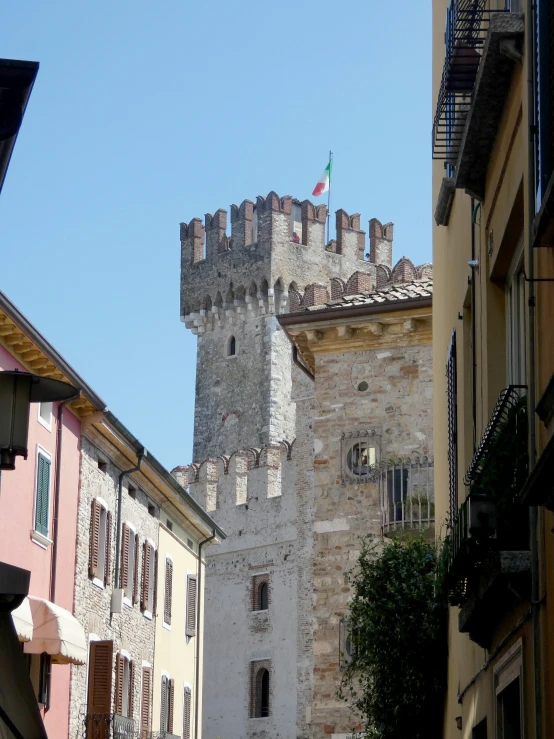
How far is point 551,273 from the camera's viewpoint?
630 centimetres

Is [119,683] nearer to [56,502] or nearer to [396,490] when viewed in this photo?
[56,502]

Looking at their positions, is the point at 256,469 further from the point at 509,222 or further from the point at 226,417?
the point at 509,222

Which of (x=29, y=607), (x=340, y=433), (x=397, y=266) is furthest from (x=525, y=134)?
(x=397, y=266)

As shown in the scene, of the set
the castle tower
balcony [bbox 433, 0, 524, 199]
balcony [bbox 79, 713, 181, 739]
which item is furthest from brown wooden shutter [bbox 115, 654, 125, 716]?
the castle tower

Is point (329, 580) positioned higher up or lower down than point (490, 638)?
higher up

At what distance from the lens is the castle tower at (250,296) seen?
6178 cm

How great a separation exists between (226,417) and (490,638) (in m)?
54.5

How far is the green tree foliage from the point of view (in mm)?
13445

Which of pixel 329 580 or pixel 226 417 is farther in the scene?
pixel 226 417

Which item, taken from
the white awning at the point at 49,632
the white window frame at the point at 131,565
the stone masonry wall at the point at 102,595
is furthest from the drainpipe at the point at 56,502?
the white window frame at the point at 131,565

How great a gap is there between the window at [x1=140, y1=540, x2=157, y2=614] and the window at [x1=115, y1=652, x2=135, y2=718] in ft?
4.96

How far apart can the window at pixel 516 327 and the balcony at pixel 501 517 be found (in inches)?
24.7

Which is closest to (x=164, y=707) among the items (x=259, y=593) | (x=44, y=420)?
(x=44, y=420)

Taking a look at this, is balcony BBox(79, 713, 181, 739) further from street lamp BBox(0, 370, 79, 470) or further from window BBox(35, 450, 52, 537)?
street lamp BBox(0, 370, 79, 470)
